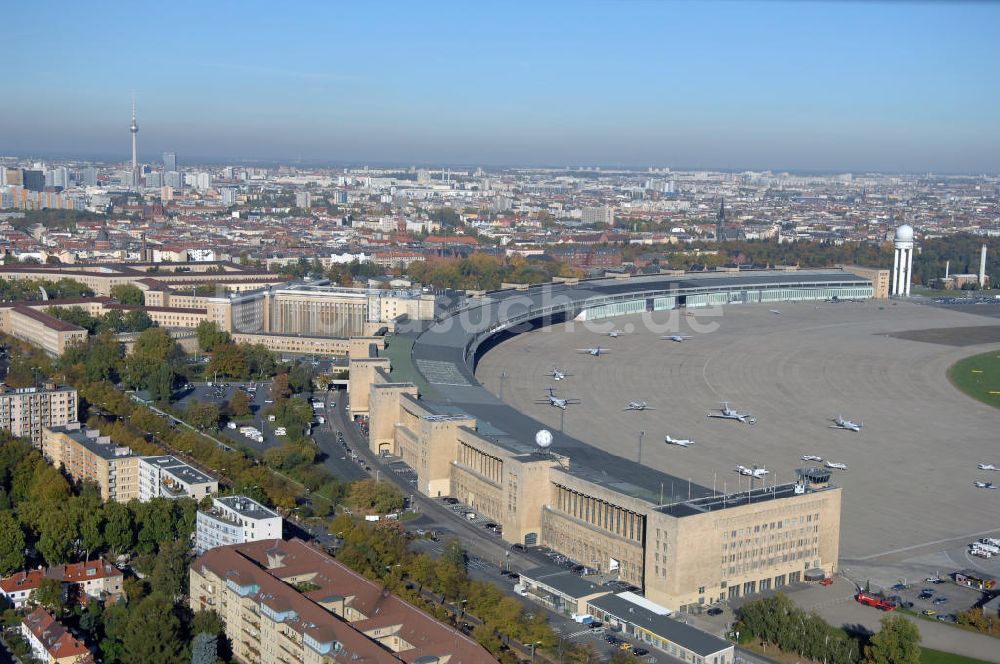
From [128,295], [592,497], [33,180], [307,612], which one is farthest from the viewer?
[33,180]

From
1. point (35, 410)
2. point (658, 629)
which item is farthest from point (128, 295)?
point (658, 629)

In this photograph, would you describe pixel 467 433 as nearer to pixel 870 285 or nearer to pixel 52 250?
pixel 870 285

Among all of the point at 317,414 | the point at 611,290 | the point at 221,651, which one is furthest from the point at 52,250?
the point at 221,651

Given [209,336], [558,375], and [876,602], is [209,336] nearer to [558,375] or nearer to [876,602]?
Result: [558,375]

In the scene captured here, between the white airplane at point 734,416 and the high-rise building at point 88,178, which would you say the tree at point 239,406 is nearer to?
the white airplane at point 734,416

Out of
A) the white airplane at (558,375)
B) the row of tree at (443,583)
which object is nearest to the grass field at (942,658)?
the row of tree at (443,583)

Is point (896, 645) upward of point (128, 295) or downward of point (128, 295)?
downward

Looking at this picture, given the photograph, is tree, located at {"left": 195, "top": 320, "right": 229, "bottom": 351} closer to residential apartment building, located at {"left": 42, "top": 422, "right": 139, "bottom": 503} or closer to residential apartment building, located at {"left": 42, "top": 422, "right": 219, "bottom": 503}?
residential apartment building, located at {"left": 42, "top": 422, "right": 139, "bottom": 503}
